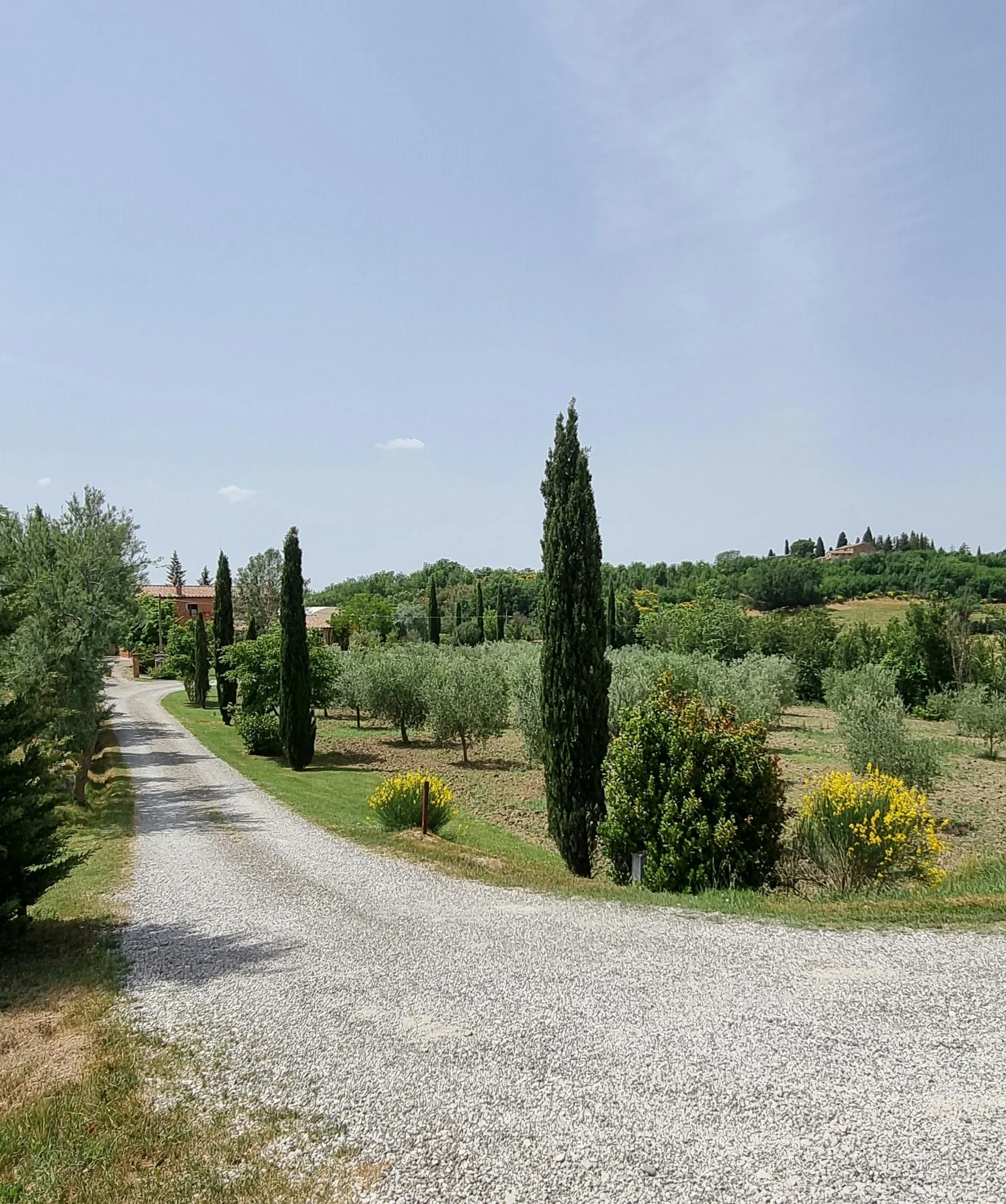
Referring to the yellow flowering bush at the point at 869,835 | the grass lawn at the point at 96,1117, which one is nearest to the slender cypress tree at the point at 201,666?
the grass lawn at the point at 96,1117

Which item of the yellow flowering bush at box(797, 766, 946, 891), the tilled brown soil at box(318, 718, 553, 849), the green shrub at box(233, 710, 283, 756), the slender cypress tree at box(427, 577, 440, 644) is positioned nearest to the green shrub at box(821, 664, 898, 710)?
the tilled brown soil at box(318, 718, 553, 849)

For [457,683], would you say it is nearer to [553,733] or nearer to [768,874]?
[553,733]

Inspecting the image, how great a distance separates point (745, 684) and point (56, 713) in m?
25.7

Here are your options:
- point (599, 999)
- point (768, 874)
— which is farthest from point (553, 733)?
point (599, 999)

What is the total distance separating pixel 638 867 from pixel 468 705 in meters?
14.9

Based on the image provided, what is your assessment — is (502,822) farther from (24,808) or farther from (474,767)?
(24,808)

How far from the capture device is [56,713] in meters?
7.68

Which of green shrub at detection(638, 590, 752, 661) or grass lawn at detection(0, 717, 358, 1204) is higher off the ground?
green shrub at detection(638, 590, 752, 661)

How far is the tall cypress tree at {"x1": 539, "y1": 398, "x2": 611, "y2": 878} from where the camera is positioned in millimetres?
11766

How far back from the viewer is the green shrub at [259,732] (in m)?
24.6

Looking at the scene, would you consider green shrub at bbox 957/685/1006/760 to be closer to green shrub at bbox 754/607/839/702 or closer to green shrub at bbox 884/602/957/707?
green shrub at bbox 884/602/957/707

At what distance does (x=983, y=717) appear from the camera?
82.2 feet

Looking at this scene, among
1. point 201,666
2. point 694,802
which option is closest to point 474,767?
point 694,802

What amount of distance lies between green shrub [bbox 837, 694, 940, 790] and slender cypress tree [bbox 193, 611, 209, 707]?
32.1m
